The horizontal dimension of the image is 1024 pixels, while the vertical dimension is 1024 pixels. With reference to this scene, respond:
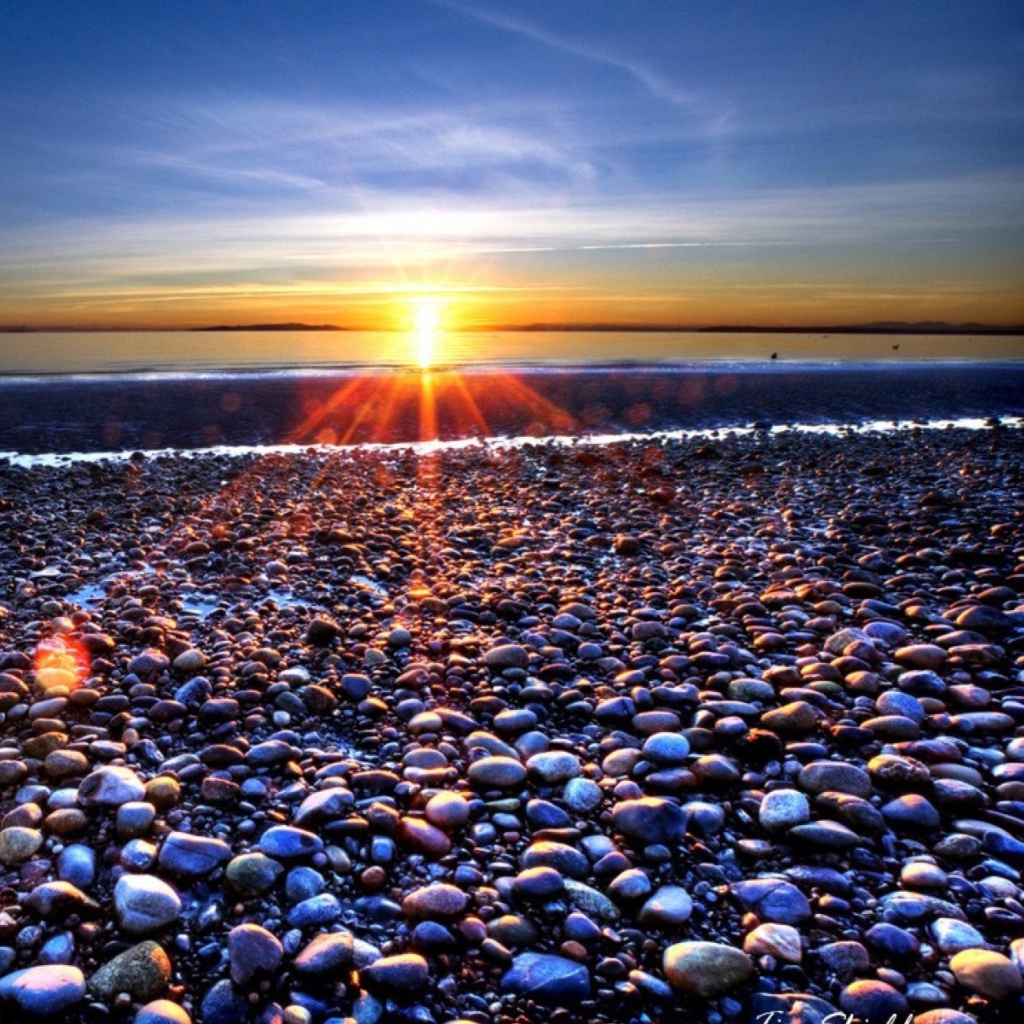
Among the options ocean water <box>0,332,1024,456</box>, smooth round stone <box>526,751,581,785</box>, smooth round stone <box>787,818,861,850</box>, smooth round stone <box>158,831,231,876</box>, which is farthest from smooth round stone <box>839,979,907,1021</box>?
ocean water <box>0,332,1024,456</box>

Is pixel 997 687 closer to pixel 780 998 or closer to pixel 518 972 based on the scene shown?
pixel 780 998

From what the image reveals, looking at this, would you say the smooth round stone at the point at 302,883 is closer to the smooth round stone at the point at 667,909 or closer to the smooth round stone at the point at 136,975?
the smooth round stone at the point at 136,975

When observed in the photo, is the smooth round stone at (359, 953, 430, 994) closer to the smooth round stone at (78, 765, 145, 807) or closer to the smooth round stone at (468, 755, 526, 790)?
the smooth round stone at (468, 755, 526, 790)

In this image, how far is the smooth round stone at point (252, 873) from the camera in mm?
2545

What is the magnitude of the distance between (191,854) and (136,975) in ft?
1.69

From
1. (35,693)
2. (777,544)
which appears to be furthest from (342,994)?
(777,544)

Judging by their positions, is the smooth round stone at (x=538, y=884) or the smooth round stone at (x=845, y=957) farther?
the smooth round stone at (x=538, y=884)

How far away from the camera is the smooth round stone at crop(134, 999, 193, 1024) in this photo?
2018 mm

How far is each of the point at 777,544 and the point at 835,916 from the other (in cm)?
477

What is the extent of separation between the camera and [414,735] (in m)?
3.62

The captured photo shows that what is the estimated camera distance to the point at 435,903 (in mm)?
2471

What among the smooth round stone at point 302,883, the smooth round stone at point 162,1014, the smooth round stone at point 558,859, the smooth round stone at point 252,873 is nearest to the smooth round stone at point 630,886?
the smooth round stone at point 558,859

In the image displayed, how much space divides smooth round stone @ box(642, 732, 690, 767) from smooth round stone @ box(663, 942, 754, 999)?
3.51ft

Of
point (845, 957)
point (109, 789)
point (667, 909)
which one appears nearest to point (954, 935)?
point (845, 957)
